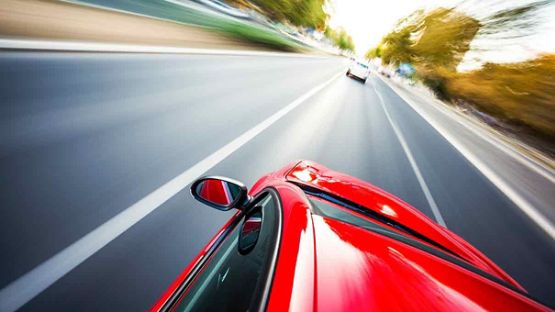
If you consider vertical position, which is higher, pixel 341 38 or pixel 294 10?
pixel 294 10

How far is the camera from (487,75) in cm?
1775

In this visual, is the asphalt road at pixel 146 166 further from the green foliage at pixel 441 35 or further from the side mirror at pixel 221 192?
the green foliage at pixel 441 35

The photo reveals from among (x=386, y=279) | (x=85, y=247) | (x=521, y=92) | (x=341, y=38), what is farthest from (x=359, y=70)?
(x=341, y=38)

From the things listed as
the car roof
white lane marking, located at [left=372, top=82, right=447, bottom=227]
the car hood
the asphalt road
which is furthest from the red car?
white lane marking, located at [left=372, top=82, right=447, bottom=227]

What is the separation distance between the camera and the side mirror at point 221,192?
1.59 meters

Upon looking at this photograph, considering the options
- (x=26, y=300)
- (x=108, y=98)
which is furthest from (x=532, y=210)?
(x=108, y=98)

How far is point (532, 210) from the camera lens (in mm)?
5109

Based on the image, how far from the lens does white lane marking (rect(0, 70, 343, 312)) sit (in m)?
1.82

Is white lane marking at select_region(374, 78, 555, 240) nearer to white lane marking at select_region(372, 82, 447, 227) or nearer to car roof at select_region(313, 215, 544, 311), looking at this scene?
white lane marking at select_region(372, 82, 447, 227)

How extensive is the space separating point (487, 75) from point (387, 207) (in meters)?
20.7

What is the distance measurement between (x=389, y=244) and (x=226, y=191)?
0.94 m

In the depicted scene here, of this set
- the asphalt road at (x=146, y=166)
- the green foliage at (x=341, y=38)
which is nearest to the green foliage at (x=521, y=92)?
the asphalt road at (x=146, y=166)

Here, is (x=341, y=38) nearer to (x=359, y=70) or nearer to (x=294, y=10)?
(x=294, y=10)

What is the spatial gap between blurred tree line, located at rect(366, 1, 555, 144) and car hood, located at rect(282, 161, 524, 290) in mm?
12477
